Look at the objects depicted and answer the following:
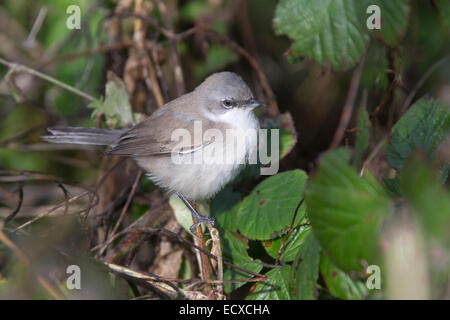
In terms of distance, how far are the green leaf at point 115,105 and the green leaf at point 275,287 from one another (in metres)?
1.76

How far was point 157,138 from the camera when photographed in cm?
288

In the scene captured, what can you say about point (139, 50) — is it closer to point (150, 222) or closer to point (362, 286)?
point (150, 222)

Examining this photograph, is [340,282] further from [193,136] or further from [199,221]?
[193,136]

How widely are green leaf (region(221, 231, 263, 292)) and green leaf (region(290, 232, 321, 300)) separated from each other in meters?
0.48

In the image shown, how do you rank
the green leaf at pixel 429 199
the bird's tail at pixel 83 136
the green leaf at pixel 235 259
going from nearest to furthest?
the green leaf at pixel 429 199
the green leaf at pixel 235 259
the bird's tail at pixel 83 136

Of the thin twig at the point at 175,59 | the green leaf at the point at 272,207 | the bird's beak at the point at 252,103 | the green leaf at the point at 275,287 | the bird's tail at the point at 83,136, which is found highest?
the thin twig at the point at 175,59

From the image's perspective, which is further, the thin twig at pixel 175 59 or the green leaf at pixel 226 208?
the thin twig at pixel 175 59

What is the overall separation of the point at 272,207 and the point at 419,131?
0.83m

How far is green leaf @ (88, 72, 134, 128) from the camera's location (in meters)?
3.11

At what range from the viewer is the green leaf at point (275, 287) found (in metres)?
1.90

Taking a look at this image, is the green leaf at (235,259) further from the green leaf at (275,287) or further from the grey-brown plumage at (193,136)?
the grey-brown plumage at (193,136)

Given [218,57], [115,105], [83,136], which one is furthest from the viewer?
[218,57]

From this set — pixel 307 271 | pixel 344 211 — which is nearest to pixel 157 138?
pixel 307 271

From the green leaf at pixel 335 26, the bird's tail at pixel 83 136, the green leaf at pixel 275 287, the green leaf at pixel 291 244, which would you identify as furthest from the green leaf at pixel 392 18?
the bird's tail at pixel 83 136
